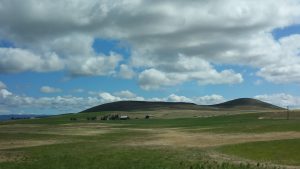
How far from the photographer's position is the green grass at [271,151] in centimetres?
4065

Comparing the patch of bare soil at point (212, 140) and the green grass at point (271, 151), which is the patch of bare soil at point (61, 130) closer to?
the patch of bare soil at point (212, 140)

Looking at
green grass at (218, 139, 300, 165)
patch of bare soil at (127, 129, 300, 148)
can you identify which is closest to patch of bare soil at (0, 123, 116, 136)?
patch of bare soil at (127, 129, 300, 148)

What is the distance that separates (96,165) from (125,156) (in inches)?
285

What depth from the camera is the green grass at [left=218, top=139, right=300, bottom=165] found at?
40.6 meters

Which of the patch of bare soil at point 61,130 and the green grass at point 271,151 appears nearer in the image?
the green grass at point 271,151

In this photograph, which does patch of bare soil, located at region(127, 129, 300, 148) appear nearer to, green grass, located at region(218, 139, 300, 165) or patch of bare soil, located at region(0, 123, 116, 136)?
green grass, located at region(218, 139, 300, 165)

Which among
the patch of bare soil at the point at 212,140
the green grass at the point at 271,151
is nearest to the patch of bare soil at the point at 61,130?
the patch of bare soil at the point at 212,140

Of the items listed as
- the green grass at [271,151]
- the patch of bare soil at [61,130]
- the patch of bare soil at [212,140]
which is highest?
the patch of bare soil at [61,130]

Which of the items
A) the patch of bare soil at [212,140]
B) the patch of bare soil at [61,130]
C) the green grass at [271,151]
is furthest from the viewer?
the patch of bare soil at [61,130]

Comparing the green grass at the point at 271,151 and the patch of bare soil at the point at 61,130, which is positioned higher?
the patch of bare soil at the point at 61,130

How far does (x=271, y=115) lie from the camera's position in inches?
6378

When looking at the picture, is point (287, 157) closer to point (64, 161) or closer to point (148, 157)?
point (148, 157)

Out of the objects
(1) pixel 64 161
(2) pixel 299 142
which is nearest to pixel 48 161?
(1) pixel 64 161

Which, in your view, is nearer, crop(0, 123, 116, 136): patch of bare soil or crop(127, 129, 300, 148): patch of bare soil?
crop(127, 129, 300, 148): patch of bare soil
